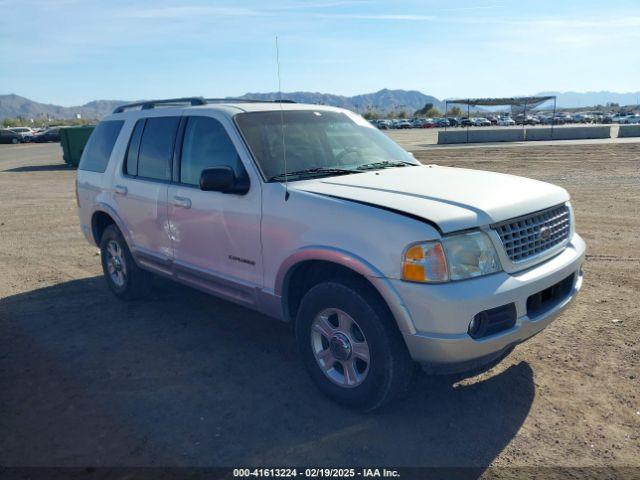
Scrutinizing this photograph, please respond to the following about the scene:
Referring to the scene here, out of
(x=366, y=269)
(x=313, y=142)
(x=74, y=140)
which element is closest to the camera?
(x=366, y=269)

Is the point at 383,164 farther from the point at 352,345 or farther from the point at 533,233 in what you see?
the point at 352,345

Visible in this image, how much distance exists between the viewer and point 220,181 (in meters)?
3.80

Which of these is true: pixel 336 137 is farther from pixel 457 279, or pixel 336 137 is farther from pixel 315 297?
pixel 457 279

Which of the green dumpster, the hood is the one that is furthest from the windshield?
the green dumpster

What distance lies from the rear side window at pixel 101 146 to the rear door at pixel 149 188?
42 cm

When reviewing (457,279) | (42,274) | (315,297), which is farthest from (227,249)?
(42,274)

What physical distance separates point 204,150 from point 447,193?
212 centimetres

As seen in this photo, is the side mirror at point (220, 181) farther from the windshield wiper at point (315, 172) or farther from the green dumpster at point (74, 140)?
the green dumpster at point (74, 140)

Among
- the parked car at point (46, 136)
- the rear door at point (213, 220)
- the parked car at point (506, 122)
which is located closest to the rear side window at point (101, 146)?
the rear door at point (213, 220)

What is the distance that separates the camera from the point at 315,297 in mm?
3518

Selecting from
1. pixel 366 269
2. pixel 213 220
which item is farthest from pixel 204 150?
pixel 366 269

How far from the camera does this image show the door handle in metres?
4.51

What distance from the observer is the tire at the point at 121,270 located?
5680mm

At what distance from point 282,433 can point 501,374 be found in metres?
1.76
